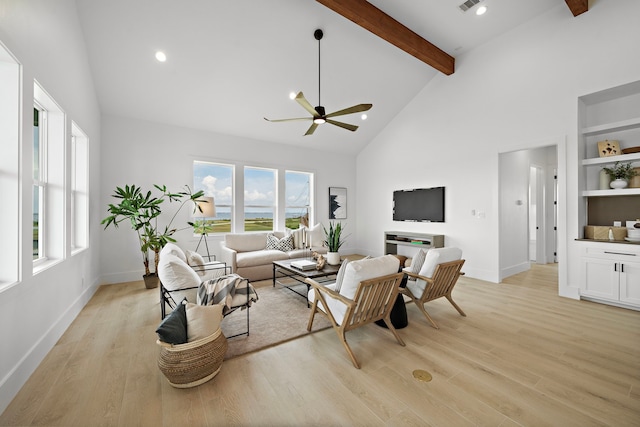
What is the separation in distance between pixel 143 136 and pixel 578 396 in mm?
6558

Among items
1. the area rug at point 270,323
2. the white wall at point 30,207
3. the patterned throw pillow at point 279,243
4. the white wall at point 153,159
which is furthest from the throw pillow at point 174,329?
the white wall at point 153,159

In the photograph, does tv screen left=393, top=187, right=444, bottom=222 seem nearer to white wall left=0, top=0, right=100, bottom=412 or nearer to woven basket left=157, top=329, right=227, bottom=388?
woven basket left=157, top=329, right=227, bottom=388

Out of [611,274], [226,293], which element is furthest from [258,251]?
[611,274]

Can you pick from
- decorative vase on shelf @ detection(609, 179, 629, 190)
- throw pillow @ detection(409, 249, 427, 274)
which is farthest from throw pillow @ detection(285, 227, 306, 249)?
decorative vase on shelf @ detection(609, 179, 629, 190)

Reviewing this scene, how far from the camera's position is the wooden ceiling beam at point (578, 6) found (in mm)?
3539

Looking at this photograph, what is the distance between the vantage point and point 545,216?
6.40m

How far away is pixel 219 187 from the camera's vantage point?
582 centimetres

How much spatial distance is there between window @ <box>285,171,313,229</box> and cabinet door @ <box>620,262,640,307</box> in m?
5.40

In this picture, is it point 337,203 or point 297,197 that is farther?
point 337,203

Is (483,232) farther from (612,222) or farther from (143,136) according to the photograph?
(143,136)

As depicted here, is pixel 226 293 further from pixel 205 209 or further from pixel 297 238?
pixel 297 238

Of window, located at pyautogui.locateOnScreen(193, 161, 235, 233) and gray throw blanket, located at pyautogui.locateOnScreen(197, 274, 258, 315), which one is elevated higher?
window, located at pyautogui.locateOnScreen(193, 161, 235, 233)

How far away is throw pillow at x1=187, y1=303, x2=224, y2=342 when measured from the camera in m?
1.99

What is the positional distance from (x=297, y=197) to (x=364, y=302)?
4887 millimetres
